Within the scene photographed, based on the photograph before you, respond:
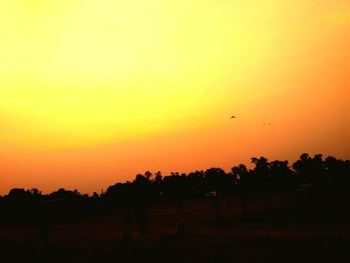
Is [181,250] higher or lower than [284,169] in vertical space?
lower

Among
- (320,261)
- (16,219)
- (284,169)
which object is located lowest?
(320,261)

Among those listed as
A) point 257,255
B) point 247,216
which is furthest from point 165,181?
point 257,255

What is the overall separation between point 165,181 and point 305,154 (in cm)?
4224

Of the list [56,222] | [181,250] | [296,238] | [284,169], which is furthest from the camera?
[284,169]

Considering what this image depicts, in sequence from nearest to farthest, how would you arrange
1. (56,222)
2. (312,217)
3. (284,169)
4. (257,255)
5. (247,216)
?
(257,255), (312,217), (247,216), (56,222), (284,169)

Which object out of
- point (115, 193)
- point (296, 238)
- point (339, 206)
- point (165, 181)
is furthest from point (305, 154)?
point (296, 238)

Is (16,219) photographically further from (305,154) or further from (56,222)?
(305,154)

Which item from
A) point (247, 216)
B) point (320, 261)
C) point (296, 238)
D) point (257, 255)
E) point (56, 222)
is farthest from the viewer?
point (56, 222)

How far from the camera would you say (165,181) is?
12088 cm

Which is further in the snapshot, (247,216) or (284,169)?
(284,169)

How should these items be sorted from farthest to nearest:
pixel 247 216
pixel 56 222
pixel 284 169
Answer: pixel 284 169 < pixel 56 222 < pixel 247 216

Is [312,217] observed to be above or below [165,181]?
below

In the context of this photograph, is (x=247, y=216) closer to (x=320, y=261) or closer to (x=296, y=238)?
(x=296, y=238)

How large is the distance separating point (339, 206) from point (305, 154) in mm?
69668
